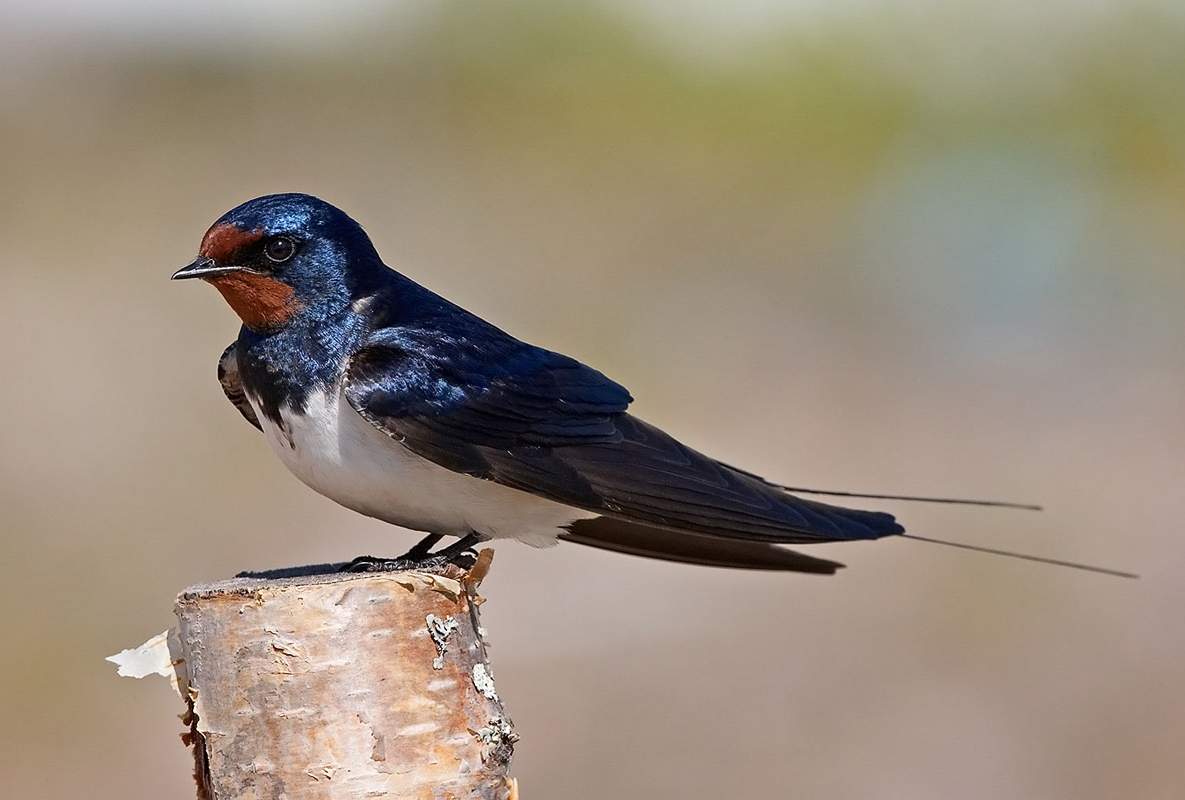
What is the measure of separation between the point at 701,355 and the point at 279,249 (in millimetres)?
6101

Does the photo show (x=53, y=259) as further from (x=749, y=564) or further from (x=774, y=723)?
(x=749, y=564)

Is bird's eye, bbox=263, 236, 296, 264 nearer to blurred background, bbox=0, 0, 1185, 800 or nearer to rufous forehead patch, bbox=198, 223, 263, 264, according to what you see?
rufous forehead patch, bbox=198, 223, 263, 264

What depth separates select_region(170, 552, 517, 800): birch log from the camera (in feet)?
6.13

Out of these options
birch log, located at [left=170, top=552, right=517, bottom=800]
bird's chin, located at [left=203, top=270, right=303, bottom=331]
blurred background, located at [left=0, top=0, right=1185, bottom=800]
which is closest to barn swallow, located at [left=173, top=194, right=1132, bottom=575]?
bird's chin, located at [left=203, top=270, right=303, bottom=331]

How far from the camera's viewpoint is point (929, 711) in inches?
199

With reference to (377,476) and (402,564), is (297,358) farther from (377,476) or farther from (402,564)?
(402,564)

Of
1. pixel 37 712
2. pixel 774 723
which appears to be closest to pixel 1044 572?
pixel 774 723

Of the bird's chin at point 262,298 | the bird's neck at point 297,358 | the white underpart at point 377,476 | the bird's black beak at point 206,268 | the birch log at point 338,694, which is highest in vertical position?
the bird's black beak at point 206,268

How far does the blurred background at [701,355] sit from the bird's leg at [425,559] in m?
2.24

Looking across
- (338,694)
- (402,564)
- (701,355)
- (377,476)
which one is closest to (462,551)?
(377,476)

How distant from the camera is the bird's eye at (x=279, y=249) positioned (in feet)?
8.17

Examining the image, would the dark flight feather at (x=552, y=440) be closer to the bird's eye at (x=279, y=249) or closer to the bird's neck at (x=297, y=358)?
the bird's neck at (x=297, y=358)

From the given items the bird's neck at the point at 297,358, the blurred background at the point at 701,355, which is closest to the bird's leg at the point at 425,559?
the bird's neck at the point at 297,358

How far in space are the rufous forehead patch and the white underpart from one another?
0.83 feet
